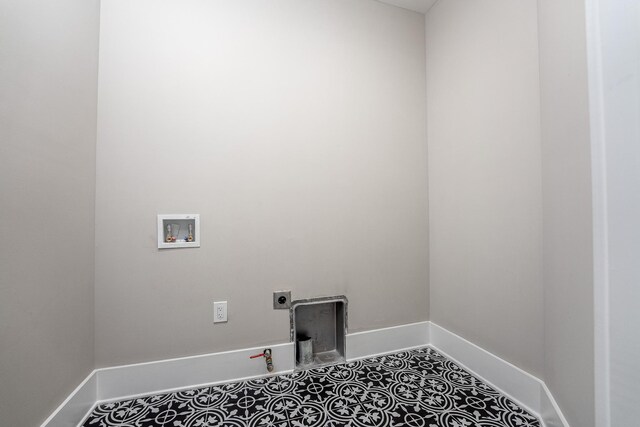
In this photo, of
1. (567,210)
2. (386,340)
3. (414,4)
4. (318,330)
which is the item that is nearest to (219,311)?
(318,330)

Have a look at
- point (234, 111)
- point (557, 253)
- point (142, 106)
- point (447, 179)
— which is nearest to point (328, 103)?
point (234, 111)

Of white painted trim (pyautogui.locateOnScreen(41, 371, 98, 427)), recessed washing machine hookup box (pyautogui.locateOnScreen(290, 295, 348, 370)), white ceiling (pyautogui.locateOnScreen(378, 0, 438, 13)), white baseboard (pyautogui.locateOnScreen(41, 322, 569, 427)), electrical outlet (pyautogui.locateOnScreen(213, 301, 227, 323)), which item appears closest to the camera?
white painted trim (pyautogui.locateOnScreen(41, 371, 98, 427))

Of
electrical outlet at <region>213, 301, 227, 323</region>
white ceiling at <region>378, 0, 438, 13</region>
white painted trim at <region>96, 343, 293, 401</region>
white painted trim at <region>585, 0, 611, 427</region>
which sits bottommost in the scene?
white painted trim at <region>96, 343, 293, 401</region>

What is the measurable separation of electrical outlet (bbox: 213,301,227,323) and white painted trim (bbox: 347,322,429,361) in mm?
735

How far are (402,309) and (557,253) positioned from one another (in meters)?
0.95

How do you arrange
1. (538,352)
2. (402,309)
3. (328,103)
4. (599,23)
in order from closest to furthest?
(599,23) → (538,352) → (328,103) → (402,309)

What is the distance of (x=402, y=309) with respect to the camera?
1.75 metres

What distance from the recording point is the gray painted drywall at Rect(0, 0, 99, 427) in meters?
0.84

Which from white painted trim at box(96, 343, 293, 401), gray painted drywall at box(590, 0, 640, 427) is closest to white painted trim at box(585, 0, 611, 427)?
gray painted drywall at box(590, 0, 640, 427)

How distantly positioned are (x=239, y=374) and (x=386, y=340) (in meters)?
0.89

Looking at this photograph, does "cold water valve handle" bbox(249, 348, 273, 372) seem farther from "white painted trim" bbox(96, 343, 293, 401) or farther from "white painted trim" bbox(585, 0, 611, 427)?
"white painted trim" bbox(585, 0, 611, 427)

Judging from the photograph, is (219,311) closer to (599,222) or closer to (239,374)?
(239,374)

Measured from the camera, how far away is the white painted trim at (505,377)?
1070 millimetres

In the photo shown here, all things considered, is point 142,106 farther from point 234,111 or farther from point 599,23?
point 599,23
